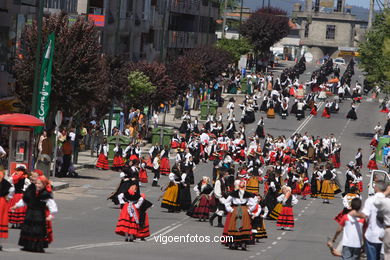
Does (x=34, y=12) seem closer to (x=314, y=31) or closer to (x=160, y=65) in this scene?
(x=160, y=65)

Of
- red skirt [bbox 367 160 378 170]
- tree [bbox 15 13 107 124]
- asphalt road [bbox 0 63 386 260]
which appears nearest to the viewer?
asphalt road [bbox 0 63 386 260]

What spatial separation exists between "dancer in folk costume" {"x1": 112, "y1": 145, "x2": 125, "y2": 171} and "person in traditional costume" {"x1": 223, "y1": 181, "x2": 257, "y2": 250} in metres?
20.2

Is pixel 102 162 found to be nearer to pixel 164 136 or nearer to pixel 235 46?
pixel 164 136

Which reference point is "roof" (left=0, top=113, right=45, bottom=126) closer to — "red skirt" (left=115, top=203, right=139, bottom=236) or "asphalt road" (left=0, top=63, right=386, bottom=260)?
"asphalt road" (left=0, top=63, right=386, bottom=260)

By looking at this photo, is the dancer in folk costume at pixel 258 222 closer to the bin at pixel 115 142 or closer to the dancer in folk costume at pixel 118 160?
the dancer in folk costume at pixel 118 160

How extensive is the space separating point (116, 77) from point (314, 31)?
116 m

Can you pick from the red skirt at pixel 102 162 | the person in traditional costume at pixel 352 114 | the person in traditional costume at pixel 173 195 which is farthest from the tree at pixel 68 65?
the person in traditional costume at pixel 352 114


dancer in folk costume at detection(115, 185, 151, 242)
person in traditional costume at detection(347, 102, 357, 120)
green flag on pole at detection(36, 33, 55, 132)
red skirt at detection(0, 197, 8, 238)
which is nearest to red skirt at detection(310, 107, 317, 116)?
person in traditional costume at detection(347, 102, 357, 120)

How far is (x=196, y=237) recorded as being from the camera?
28078 millimetres

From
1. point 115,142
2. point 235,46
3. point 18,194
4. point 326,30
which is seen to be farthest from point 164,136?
point 326,30

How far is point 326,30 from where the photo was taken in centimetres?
17212

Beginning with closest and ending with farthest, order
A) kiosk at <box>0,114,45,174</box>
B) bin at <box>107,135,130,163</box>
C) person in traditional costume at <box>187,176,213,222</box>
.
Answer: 1. person in traditional costume at <box>187,176,213,222</box>
2. kiosk at <box>0,114,45,174</box>
3. bin at <box>107,135,130,163</box>

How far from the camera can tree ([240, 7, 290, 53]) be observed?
12269 cm

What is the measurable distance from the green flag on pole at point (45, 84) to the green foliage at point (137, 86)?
1998 centimetres
